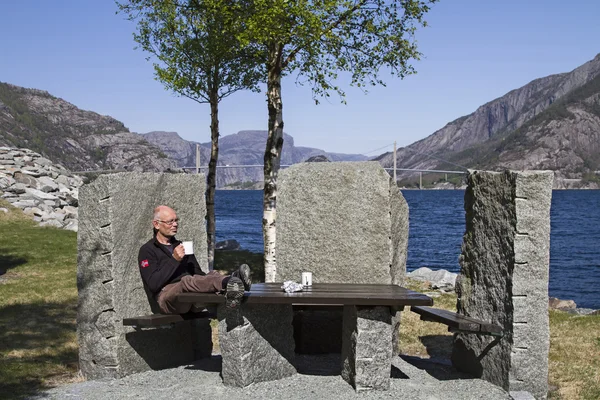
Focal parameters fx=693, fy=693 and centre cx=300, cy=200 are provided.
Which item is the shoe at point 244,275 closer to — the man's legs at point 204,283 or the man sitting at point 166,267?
the man's legs at point 204,283

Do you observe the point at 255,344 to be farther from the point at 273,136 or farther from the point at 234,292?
the point at 273,136

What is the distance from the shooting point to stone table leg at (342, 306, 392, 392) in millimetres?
6047


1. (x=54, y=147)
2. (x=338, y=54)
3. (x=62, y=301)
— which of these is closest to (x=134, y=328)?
(x=62, y=301)

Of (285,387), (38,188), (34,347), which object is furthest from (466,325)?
(38,188)

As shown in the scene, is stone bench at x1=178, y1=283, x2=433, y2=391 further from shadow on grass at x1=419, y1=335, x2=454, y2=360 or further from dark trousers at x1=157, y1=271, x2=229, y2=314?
shadow on grass at x1=419, y1=335, x2=454, y2=360

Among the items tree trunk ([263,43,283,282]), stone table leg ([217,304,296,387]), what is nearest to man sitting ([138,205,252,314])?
stone table leg ([217,304,296,387])

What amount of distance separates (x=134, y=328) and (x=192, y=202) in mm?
1541

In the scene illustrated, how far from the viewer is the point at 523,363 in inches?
245

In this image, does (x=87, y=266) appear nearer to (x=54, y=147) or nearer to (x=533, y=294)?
(x=533, y=294)

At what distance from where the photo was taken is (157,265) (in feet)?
21.9

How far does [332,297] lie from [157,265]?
1.84 meters

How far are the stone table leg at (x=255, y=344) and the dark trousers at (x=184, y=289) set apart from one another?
0.83 feet

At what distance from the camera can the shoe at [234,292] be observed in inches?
230

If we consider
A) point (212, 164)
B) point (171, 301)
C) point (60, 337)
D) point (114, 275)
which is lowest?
point (60, 337)
